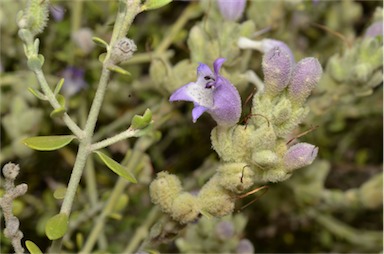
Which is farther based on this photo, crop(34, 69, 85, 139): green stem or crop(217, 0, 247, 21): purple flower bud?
crop(217, 0, 247, 21): purple flower bud

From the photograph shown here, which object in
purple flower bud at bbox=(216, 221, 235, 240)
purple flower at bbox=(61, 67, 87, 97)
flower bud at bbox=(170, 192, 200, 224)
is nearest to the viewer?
flower bud at bbox=(170, 192, 200, 224)

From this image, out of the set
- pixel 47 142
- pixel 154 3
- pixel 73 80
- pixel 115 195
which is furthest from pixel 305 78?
pixel 73 80

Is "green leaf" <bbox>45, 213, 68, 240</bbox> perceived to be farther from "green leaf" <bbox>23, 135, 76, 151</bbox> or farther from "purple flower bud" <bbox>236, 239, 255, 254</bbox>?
"purple flower bud" <bbox>236, 239, 255, 254</bbox>

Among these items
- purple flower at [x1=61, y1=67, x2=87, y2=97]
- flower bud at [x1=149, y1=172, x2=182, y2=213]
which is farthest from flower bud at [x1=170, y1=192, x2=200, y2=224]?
purple flower at [x1=61, y1=67, x2=87, y2=97]

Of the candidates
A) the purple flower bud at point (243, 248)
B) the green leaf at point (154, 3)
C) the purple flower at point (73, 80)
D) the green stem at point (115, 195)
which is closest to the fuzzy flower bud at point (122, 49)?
the green leaf at point (154, 3)

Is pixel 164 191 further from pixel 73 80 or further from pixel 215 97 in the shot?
pixel 73 80

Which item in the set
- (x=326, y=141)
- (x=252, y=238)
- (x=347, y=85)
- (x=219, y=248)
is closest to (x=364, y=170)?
(x=326, y=141)
